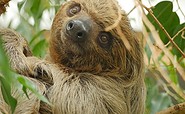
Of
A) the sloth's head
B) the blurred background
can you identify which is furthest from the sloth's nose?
the blurred background

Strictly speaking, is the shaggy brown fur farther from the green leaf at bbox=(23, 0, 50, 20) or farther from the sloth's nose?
the green leaf at bbox=(23, 0, 50, 20)

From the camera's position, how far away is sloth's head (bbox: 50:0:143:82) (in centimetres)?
367

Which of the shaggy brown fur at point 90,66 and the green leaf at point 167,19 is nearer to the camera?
the shaggy brown fur at point 90,66

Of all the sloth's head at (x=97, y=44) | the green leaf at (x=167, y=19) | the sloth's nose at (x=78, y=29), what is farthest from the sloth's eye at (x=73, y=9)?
the green leaf at (x=167, y=19)

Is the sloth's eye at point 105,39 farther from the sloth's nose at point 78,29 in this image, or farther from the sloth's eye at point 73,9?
the sloth's eye at point 73,9

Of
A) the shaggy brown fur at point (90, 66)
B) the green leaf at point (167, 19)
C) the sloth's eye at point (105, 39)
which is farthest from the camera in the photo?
the green leaf at point (167, 19)

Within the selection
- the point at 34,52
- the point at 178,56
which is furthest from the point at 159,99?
the point at 34,52

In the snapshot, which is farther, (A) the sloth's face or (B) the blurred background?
(B) the blurred background

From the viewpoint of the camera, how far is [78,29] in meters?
3.52

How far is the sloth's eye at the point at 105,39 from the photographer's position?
3.74 m

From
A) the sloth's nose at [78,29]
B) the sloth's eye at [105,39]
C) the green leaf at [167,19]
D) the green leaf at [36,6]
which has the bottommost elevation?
the green leaf at [167,19]

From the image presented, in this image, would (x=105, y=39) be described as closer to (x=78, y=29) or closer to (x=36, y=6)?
(x=78, y=29)

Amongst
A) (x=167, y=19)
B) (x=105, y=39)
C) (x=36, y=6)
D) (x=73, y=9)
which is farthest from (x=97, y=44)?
(x=36, y=6)

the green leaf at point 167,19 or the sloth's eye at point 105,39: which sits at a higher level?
the sloth's eye at point 105,39
